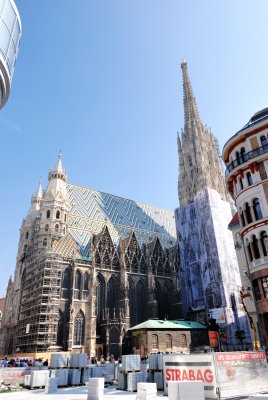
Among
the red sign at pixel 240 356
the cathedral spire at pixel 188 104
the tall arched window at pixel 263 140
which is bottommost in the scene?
the red sign at pixel 240 356

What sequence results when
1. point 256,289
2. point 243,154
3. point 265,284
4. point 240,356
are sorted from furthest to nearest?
point 243,154 → point 256,289 → point 265,284 → point 240,356

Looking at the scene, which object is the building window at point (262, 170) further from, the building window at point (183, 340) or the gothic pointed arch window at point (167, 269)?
the gothic pointed arch window at point (167, 269)

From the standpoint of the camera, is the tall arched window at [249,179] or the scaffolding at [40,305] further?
the scaffolding at [40,305]

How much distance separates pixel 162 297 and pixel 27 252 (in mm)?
23461

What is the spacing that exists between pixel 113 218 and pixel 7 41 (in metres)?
46.2

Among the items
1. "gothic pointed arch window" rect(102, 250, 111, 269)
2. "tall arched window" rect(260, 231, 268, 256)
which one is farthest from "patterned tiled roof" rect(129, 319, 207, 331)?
"tall arched window" rect(260, 231, 268, 256)

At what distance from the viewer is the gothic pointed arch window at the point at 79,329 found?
133 ft

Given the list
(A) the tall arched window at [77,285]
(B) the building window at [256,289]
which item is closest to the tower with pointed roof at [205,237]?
(A) the tall arched window at [77,285]

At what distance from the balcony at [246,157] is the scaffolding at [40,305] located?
28007 millimetres

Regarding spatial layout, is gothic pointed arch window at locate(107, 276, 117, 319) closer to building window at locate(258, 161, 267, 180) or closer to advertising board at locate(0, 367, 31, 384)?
advertising board at locate(0, 367, 31, 384)

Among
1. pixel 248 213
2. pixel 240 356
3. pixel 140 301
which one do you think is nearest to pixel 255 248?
pixel 248 213

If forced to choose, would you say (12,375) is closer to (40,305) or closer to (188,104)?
(40,305)

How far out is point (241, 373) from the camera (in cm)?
1080

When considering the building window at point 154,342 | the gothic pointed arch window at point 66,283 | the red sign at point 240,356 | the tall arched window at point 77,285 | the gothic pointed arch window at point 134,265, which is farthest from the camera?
the gothic pointed arch window at point 134,265
